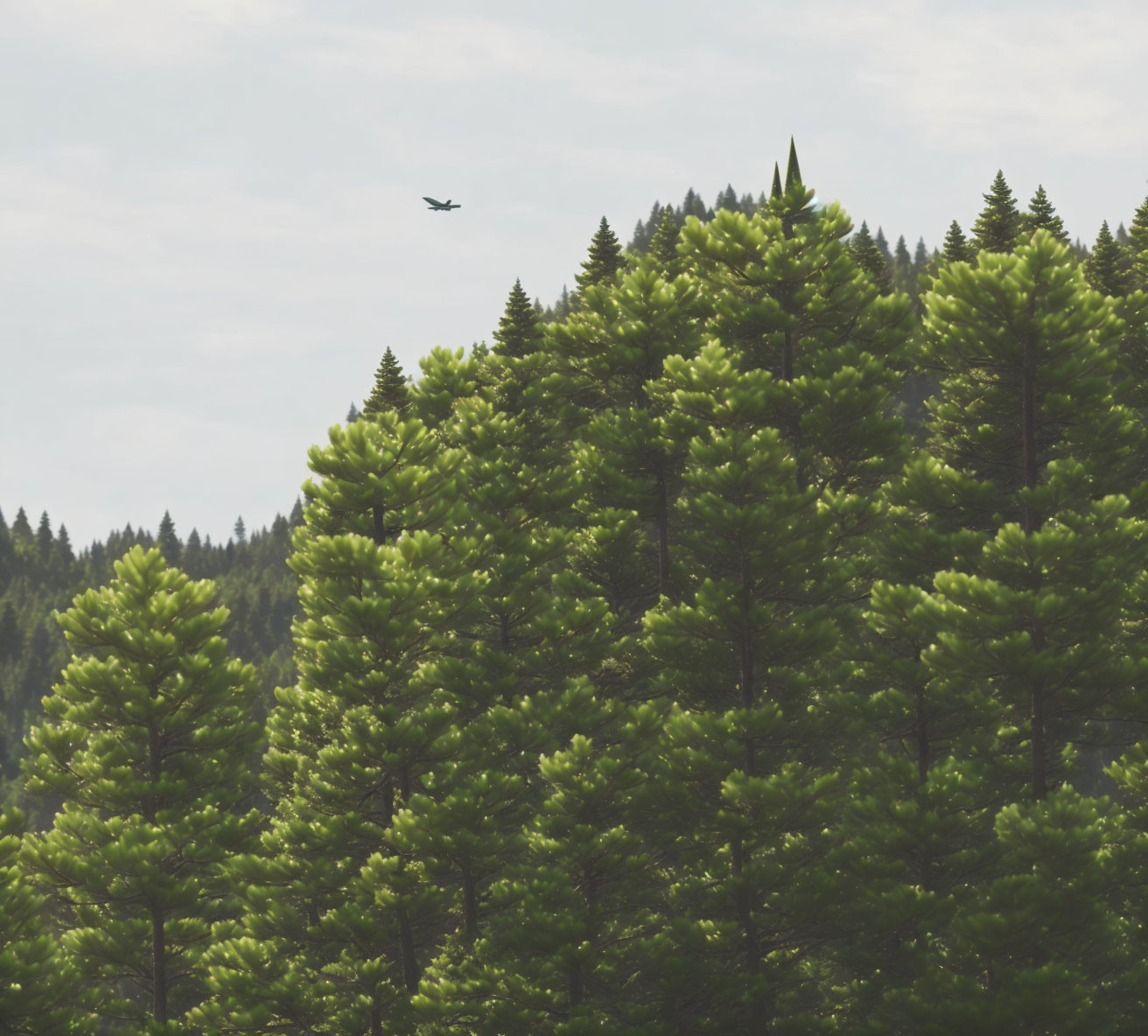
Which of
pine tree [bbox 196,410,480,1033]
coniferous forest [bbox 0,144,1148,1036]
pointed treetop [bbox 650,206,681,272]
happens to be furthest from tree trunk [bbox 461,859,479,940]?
pointed treetop [bbox 650,206,681,272]

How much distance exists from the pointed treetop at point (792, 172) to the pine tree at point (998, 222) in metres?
12.0

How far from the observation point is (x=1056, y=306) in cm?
3794

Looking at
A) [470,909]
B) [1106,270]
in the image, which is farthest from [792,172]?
[470,909]

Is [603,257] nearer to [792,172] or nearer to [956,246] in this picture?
[792,172]

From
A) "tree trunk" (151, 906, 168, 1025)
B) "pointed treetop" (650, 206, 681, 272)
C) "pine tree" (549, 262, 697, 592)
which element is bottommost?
"tree trunk" (151, 906, 168, 1025)

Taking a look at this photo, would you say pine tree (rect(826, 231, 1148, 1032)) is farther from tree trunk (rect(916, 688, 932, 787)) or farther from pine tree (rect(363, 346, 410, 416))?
pine tree (rect(363, 346, 410, 416))

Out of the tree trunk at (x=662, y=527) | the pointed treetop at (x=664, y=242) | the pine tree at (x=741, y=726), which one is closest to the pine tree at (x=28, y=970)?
the pine tree at (x=741, y=726)

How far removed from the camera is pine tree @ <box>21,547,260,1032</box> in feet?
135

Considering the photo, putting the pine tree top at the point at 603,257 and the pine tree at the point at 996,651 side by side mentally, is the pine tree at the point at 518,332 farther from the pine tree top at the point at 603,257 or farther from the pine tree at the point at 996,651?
the pine tree at the point at 996,651

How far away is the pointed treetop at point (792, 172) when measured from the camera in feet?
153

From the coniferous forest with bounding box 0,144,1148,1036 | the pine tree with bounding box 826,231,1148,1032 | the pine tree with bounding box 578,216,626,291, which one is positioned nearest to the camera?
the pine tree with bounding box 826,231,1148,1032

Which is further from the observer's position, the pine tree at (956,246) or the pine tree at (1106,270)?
the pine tree at (956,246)

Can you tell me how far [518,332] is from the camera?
169 feet

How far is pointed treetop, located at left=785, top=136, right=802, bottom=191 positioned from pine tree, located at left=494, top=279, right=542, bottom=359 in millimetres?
10671
